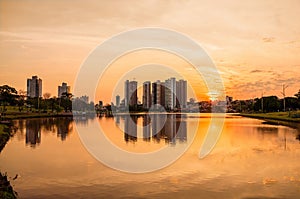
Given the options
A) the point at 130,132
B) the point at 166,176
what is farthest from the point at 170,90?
the point at 166,176

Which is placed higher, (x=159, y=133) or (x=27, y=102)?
(x=27, y=102)

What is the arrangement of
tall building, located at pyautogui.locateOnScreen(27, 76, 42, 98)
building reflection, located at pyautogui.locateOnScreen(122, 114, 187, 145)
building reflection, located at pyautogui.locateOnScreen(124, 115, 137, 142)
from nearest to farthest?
building reflection, located at pyautogui.locateOnScreen(122, 114, 187, 145) → building reflection, located at pyautogui.locateOnScreen(124, 115, 137, 142) → tall building, located at pyautogui.locateOnScreen(27, 76, 42, 98)

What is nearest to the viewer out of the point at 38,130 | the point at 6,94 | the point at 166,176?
the point at 166,176

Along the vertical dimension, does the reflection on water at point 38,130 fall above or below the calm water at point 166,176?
above

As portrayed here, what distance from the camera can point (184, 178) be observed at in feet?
49.2

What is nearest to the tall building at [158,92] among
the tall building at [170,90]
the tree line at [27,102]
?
the tall building at [170,90]

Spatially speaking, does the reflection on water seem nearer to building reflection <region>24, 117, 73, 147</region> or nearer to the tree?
building reflection <region>24, 117, 73, 147</region>

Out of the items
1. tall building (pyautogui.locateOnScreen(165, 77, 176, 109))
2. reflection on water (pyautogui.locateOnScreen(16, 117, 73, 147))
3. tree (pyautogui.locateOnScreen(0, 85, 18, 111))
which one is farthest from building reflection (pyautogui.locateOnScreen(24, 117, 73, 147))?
tall building (pyautogui.locateOnScreen(165, 77, 176, 109))

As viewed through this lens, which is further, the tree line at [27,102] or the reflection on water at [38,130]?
the tree line at [27,102]

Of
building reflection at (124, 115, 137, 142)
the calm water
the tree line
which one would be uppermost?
the tree line

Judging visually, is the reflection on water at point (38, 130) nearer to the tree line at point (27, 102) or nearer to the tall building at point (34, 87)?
the tree line at point (27, 102)

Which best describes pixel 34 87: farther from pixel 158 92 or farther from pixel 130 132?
pixel 130 132

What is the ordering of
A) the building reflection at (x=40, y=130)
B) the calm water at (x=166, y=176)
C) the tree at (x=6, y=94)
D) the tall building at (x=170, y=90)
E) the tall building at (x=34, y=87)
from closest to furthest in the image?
the calm water at (x=166, y=176) → the building reflection at (x=40, y=130) → the tree at (x=6, y=94) → the tall building at (x=170, y=90) → the tall building at (x=34, y=87)

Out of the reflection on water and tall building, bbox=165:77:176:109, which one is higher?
tall building, bbox=165:77:176:109
